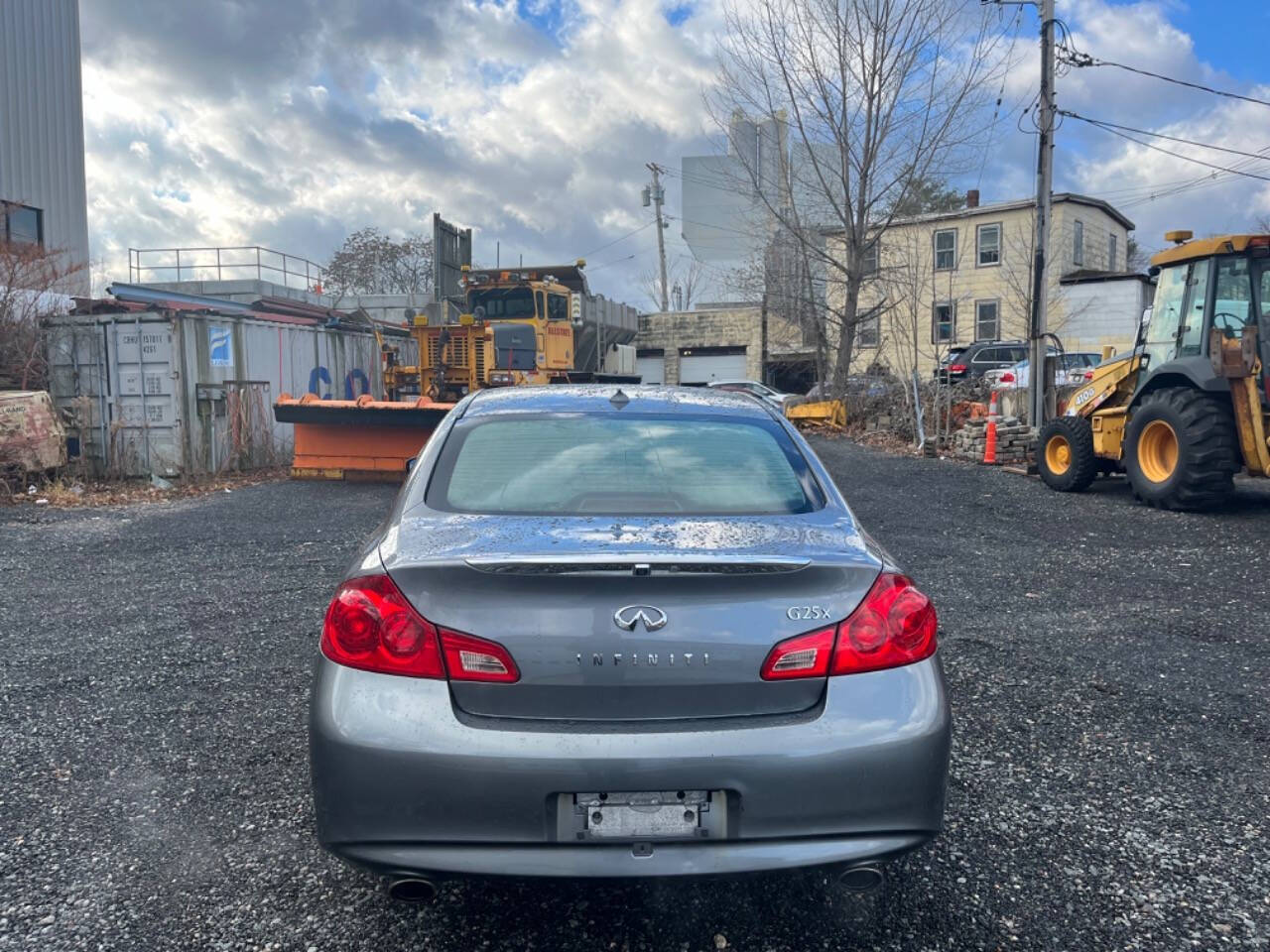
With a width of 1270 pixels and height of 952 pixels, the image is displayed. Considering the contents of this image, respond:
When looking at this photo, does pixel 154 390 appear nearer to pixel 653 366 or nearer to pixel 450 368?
pixel 450 368

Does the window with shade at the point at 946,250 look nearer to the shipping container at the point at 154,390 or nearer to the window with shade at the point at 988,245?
the window with shade at the point at 988,245

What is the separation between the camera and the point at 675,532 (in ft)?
8.87

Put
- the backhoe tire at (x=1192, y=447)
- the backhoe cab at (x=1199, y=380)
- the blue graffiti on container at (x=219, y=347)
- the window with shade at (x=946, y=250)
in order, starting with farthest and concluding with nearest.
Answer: the window with shade at (x=946, y=250)
the blue graffiti on container at (x=219, y=347)
the backhoe tire at (x=1192, y=447)
the backhoe cab at (x=1199, y=380)

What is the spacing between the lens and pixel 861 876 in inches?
96.0

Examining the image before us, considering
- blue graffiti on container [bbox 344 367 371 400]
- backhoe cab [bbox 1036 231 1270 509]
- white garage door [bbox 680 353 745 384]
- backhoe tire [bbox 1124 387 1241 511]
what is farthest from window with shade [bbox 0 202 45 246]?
white garage door [bbox 680 353 745 384]

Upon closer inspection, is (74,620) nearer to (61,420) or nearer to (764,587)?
(764,587)

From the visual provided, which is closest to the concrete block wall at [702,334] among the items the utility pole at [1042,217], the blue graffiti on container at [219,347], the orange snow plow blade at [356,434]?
the utility pole at [1042,217]

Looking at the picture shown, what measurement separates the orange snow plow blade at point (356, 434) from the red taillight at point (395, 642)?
30.5ft

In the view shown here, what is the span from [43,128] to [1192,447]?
2585cm

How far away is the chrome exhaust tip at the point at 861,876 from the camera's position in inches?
95.4

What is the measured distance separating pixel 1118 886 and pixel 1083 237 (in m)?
34.0

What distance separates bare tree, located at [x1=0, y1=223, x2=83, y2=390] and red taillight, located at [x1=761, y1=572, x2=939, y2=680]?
13.8m

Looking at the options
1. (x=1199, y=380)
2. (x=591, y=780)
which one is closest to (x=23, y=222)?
(x=1199, y=380)

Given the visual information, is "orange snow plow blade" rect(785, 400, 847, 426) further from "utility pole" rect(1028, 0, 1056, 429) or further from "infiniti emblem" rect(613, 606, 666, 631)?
"infiniti emblem" rect(613, 606, 666, 631)
